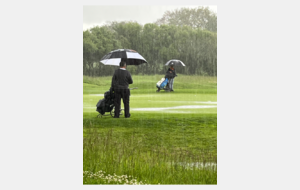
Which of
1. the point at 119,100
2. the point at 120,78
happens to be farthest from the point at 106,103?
the point at 120,78

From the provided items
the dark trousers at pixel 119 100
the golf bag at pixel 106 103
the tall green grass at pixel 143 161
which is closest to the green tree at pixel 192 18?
the dark trousers at pixel 119 100

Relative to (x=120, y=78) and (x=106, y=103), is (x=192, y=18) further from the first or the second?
(x=106, y=103)

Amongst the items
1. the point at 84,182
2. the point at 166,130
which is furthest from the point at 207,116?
the point at 84,182

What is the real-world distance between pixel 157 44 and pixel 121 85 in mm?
1564

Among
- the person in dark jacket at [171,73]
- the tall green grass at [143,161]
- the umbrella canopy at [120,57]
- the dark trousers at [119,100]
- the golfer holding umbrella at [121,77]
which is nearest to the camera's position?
the tall green grass at [143,161]

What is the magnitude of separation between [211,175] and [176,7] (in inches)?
178

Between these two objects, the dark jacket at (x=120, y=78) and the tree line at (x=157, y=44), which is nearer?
the dark jacket at (x=120, y=78)

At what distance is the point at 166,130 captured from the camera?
8.88 meters

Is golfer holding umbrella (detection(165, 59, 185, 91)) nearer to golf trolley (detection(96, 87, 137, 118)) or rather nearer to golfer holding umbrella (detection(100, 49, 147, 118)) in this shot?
golfer holding umbrella (detection(100, 49, 147, 118))

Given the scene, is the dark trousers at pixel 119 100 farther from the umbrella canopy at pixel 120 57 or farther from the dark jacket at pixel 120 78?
the umbrella canopy at pixel 120 57

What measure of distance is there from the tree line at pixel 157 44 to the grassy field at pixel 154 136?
0.93 feet

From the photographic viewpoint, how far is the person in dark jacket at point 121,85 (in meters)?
9.18

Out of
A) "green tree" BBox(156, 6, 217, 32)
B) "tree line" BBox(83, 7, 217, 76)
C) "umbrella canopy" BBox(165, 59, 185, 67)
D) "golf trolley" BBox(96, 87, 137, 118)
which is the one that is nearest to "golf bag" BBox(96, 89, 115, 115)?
"golf trolley" BBox(96, 87, 137, 118)

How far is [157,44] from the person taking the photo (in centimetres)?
952
